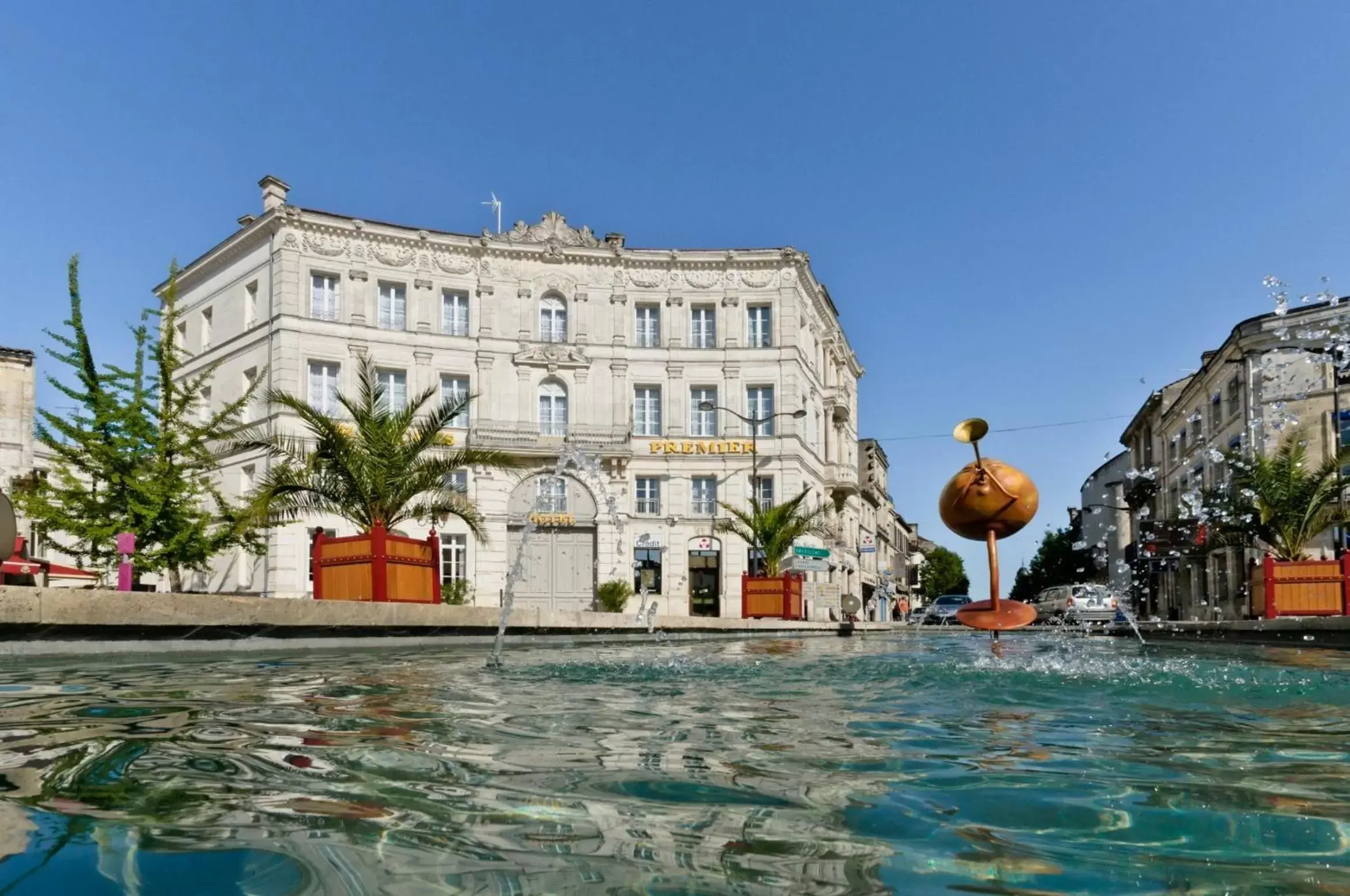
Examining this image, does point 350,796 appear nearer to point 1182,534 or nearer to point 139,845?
point 139,845

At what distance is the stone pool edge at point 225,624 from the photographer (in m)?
7.47

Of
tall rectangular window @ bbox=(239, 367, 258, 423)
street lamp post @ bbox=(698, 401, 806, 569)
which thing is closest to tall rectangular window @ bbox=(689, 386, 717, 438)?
street lamp post @ bbox=(698, 401, 806, 569)

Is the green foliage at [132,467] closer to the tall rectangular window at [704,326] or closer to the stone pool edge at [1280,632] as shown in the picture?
the stone pool edge at [1280,632]

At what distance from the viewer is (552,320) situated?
39.6m

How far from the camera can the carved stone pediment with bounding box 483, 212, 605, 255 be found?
131 ft

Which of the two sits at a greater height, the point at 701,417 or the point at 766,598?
the point at 701,417

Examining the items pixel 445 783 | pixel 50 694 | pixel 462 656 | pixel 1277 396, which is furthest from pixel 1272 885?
pixel 1277 396

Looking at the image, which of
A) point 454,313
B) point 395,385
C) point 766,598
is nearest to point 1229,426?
point 766,598

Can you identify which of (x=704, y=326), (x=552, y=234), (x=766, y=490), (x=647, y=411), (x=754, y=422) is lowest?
(x=766, y=490)

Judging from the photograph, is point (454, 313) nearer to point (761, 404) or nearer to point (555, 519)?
point (555, 519)

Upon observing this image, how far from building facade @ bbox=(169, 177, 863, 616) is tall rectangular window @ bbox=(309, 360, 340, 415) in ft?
0.24

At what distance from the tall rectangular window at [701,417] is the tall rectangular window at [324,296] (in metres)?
13.2

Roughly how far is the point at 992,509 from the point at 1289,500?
15.2 m

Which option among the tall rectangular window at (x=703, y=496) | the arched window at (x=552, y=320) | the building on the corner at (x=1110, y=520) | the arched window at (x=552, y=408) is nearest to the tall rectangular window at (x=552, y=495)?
the arched window at (x=552, y=408)
